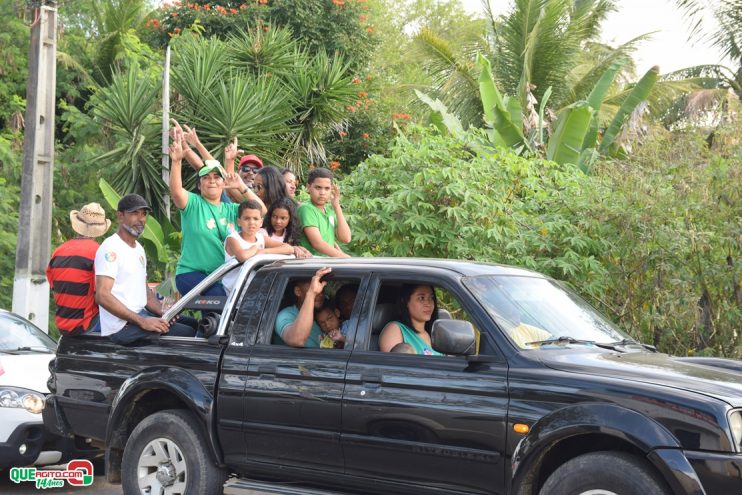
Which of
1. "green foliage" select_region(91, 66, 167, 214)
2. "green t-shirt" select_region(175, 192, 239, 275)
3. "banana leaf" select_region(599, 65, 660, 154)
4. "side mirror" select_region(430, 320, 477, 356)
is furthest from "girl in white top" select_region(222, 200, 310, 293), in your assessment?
"banana leaf" select_region(599, 65, 660, 154)

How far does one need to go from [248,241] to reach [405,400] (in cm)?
228

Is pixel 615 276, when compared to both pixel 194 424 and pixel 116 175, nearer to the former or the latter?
pixel 194 424

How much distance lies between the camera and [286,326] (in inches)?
235

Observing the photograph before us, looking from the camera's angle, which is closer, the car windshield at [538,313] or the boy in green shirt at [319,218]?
the car windshield at [538,313]

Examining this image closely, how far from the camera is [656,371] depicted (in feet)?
15.9

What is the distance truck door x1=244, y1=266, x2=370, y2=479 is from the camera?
5516mm

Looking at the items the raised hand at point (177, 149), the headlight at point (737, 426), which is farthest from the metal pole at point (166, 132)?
the headlight at point (737, 426)

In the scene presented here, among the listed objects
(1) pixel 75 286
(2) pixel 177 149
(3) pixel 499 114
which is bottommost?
(1) pixel 75 286

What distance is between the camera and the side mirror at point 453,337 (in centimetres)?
498

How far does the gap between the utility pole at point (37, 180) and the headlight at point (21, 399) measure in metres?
5.50

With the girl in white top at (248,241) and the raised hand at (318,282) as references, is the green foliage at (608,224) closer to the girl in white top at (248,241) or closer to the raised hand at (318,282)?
the girl in white top at (248,241)

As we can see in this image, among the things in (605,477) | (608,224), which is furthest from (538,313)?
(608,224)

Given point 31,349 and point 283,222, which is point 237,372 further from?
point 31,349

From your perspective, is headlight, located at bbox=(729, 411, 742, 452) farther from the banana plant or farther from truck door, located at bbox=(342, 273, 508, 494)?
the banana plant
